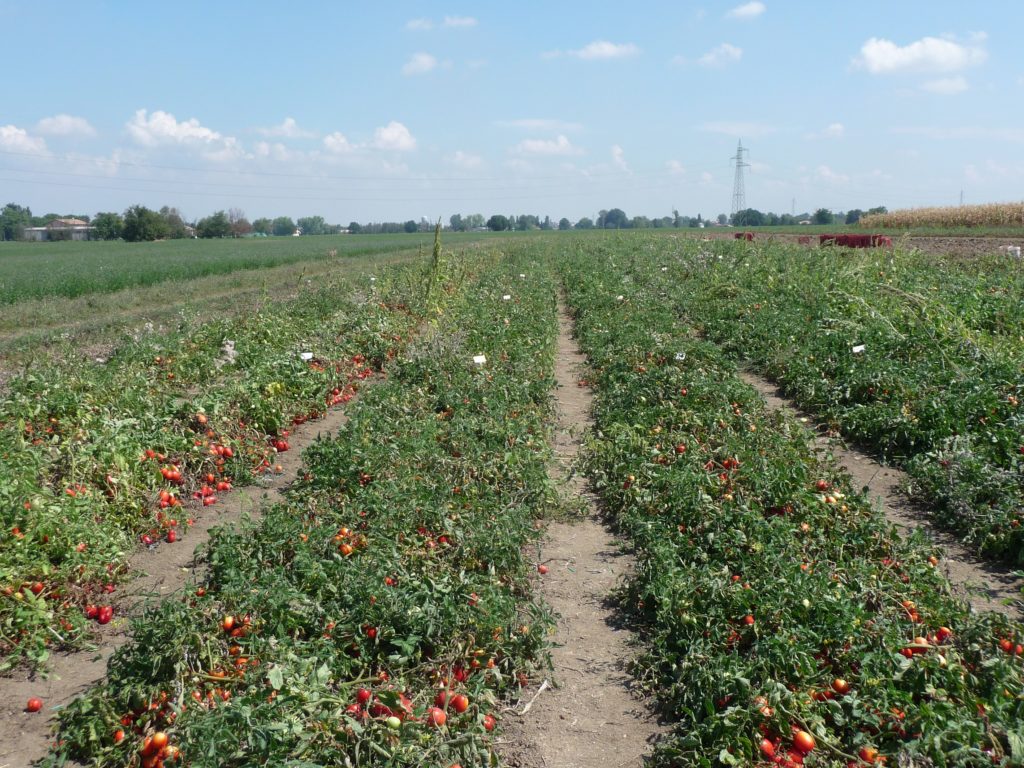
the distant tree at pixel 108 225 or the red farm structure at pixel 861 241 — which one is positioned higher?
the distant tree at pixel 108 225

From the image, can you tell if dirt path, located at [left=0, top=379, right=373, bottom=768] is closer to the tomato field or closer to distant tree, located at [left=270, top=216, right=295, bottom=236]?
the tomato field

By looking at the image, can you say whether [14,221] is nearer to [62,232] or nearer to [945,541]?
[62,232]

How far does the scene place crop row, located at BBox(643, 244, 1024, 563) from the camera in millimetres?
5270

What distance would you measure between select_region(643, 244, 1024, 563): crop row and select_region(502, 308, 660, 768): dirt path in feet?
8.04

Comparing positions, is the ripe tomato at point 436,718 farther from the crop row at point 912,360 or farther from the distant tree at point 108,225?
the distant tree at point 108,225

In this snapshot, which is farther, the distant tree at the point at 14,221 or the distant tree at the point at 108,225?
the distant tree at the point at 14,221

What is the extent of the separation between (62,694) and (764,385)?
25.3ft

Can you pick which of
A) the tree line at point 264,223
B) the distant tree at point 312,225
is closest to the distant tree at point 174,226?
the tree line at point 264,223

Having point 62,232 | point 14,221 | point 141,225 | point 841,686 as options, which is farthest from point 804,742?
point 14,221

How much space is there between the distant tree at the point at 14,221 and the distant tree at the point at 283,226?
31.0 metres

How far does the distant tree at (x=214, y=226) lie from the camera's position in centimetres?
7469

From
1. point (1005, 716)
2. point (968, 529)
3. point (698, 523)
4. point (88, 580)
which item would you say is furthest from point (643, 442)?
point (88, 580)

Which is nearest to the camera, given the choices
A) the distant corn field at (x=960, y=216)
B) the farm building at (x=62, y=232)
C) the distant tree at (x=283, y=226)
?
the distant corn field at (x=960, y=216)

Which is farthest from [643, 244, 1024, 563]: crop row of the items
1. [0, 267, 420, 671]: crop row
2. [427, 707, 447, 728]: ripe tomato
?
[0, 267, 420, 671]: crop row
